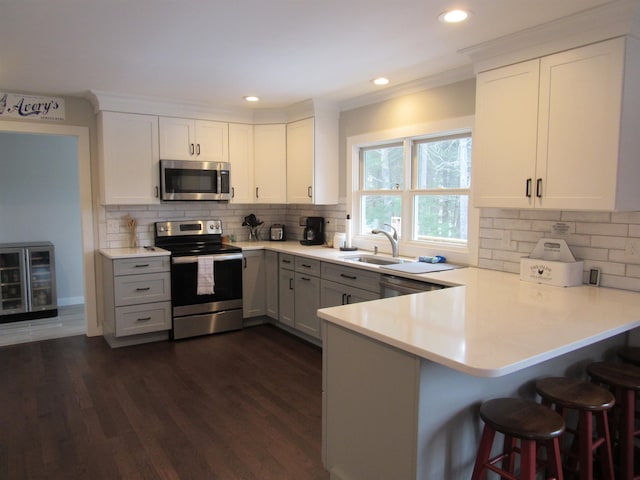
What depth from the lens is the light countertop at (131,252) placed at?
4.04 metres

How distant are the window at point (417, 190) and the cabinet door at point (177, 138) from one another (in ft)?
5.47

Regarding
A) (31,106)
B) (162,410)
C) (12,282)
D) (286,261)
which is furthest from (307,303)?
(12,282)

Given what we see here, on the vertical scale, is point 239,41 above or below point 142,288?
above

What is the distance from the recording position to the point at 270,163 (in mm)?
5008

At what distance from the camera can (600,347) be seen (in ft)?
7.88

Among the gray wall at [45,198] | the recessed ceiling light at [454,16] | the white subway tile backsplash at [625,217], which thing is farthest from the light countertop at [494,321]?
the gray wall at [45,198]

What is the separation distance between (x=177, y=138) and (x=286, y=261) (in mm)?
1661

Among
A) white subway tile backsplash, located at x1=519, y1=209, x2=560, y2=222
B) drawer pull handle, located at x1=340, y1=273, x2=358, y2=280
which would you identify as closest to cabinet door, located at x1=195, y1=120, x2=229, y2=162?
drawer pull handle, located at x1=340, y1=273, x2=358, y2=280

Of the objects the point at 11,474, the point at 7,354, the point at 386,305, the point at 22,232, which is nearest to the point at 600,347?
the point at 386,305

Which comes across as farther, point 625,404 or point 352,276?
point 352,276

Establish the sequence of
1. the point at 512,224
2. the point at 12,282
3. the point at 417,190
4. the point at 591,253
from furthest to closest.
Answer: the point at 12,282
the point at 417,190
the point at 512,224
the point at 591,253

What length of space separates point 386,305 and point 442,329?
1.40 ft

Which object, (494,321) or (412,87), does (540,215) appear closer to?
(494,321)

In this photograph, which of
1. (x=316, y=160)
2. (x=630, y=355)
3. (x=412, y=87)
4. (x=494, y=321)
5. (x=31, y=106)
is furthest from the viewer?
(x=316, y=160)
